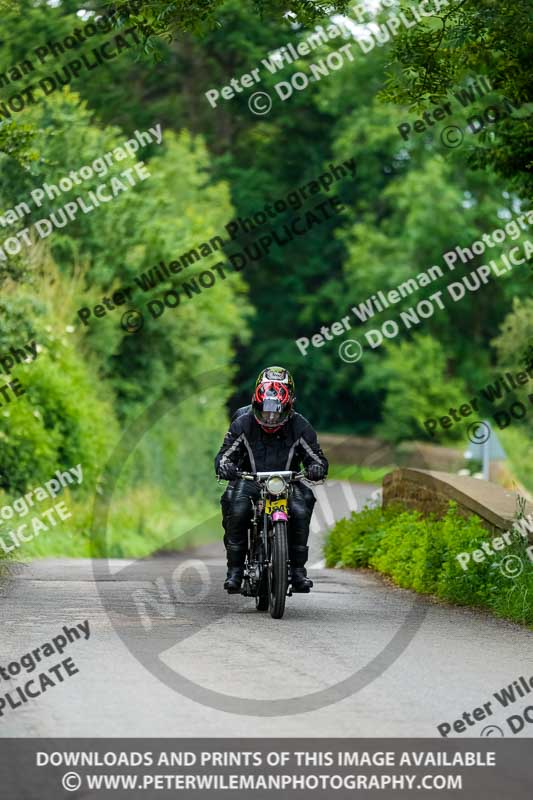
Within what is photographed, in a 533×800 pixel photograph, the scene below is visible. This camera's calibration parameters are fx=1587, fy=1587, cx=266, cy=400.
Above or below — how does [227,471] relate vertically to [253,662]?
above

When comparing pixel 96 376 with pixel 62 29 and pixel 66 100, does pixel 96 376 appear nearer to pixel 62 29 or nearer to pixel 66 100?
pixel 66 100

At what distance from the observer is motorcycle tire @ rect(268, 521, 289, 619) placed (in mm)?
11961

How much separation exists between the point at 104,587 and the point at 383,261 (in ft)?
144
